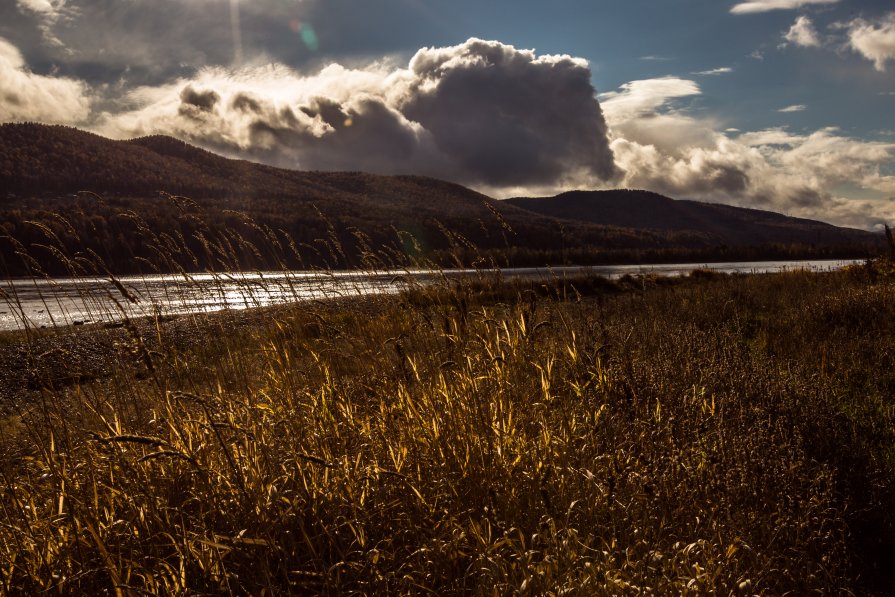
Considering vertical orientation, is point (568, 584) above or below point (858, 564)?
above

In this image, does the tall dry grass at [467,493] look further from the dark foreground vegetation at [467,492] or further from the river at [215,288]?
the river at [215,288]

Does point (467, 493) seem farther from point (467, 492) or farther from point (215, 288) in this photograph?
point (215, 288)

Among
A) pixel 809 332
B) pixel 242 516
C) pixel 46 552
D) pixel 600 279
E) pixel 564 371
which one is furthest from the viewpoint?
pixel 600 279

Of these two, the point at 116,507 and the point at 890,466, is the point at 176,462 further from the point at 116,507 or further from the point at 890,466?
the point at 890,466

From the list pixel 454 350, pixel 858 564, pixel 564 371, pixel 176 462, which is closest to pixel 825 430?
pixel 858 564

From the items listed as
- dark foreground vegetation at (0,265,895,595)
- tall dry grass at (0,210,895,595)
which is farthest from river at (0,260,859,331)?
tall dry grass at (0,210,895,595)

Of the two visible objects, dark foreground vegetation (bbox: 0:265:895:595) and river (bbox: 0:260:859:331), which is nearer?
dark foreground vegetation (bbox: 0:265:895:595)

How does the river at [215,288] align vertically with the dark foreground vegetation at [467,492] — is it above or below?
above

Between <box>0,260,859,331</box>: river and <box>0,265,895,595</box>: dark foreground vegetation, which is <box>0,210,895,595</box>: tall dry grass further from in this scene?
<box>0,260,859,331</box>: river

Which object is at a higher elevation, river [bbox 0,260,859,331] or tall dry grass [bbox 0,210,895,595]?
river [bbox 0,260,859,331]

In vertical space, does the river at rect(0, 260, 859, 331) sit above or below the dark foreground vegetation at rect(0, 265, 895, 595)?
above

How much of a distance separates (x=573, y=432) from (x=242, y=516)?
2451 millimetres

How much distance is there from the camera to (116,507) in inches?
145

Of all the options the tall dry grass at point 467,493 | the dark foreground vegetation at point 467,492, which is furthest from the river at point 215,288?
the tall dry grass at point 467,493
